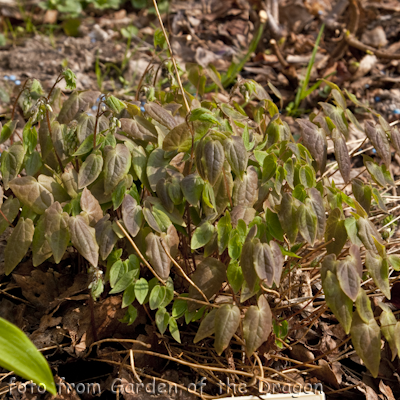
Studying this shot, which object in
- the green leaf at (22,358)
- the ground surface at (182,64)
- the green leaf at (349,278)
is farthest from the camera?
the ground surface at (182,64)

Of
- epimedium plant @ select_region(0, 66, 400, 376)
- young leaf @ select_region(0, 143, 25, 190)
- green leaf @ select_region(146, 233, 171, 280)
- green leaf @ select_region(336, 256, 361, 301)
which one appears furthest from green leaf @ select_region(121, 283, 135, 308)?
green leaf @ select_region(336, 256, 361, 301)

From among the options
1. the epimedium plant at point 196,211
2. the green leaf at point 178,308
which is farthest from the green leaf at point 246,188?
the green leaf at point 178,308

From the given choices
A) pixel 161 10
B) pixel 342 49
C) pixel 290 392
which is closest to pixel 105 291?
pixel 290 392

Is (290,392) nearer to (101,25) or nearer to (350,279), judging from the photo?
(350,279)

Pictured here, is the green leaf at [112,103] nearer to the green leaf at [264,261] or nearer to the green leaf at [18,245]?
the green leaf at [18,245]

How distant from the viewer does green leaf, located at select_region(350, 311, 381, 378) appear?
1.14m

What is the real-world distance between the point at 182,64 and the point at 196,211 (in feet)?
7.52

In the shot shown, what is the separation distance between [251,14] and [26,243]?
298 centimetres

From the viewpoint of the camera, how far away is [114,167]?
1221 millimetres

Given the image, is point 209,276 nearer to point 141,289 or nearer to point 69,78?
point 141,289

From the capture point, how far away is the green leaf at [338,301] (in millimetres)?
1116

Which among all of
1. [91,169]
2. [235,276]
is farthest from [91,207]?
[235,276]

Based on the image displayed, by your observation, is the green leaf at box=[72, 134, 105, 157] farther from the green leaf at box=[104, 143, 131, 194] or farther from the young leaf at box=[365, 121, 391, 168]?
the young leaf at box=[365, 121, 391, 168]

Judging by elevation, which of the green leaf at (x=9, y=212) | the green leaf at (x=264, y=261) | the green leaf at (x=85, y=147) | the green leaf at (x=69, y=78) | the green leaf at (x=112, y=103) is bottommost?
the green leaf at (x=264, y=261)
